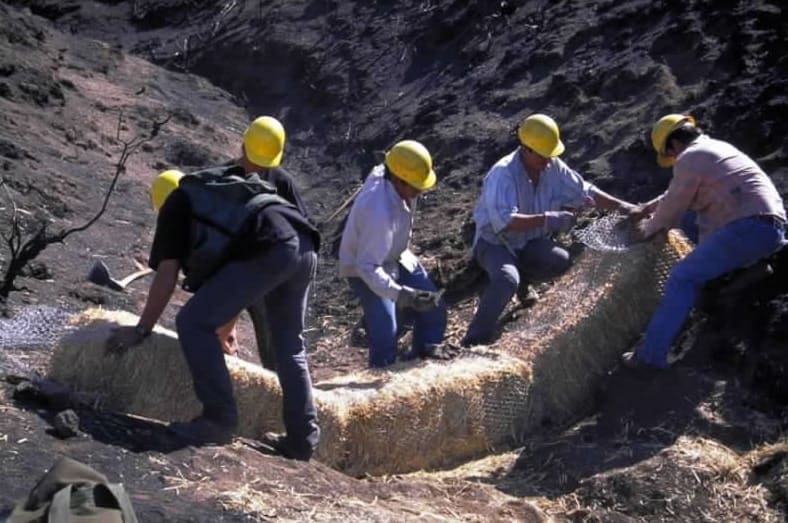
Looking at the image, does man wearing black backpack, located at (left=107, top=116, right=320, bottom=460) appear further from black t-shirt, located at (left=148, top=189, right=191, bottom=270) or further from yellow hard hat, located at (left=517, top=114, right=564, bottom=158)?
yellow hard hat, located at (left=517, top=114, right=564, bottom=158)

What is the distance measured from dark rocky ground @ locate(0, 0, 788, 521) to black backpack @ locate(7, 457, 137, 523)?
1.66 metres

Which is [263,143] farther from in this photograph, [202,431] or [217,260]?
[202,431]

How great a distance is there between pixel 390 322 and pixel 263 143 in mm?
1455

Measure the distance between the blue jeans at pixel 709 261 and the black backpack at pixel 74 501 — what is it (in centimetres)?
461

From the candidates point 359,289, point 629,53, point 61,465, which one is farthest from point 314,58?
point 61,465

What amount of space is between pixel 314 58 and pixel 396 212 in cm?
1190

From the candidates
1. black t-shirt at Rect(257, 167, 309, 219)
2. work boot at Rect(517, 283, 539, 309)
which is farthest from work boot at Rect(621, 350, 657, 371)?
Answer: black t-shirt at Rect(257, 167, 309, 219)

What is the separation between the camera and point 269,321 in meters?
7.38

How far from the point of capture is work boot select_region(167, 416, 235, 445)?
7.12m

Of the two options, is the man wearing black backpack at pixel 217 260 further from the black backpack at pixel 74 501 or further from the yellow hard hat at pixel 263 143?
the black backpack at pixel 74 501

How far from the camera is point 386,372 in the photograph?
8.47 meters

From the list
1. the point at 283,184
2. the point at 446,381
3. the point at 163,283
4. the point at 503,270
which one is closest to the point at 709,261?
the point at 503,270

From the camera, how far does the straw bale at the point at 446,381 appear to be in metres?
7.47

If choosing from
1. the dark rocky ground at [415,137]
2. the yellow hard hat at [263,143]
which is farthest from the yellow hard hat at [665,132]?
the yellow hard hat at [263,143]
